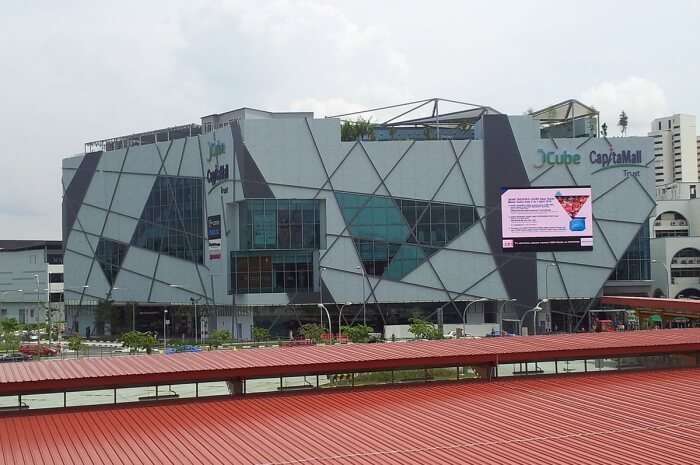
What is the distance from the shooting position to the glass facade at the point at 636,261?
111 meters

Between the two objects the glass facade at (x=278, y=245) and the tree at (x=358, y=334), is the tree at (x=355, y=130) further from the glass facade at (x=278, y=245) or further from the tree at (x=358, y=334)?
the tree at (x=358, y=334)

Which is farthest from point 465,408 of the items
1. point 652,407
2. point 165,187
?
point 165,187

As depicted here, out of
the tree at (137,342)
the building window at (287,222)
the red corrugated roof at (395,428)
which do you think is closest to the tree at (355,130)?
the building window at (287,222)

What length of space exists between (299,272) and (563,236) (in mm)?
29751

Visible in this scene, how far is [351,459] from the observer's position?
22828 millimetres

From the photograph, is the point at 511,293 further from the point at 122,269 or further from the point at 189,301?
the point at 122,269

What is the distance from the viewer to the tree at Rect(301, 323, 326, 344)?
92.5m

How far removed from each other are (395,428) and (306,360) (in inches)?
340

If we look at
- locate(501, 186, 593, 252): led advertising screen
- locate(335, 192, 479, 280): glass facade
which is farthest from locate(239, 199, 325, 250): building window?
locate(501, 186, 593, 252): led advertising screen

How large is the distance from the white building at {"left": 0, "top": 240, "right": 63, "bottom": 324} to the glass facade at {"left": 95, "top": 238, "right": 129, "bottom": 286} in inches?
1605

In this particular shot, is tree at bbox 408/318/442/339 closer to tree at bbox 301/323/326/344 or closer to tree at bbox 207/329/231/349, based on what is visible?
tree at bbox 301/323/326/344

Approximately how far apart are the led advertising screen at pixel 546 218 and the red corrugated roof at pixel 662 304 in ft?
26.8

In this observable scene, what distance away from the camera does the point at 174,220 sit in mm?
118188

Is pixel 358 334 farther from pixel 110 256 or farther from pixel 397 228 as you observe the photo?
pixel 110 256
